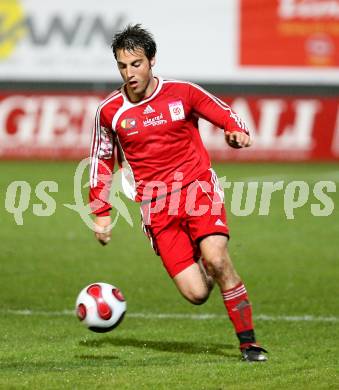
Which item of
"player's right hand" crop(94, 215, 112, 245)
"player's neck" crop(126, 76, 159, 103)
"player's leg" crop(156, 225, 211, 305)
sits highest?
"player's neck" crop(126, 76, 159, 103)

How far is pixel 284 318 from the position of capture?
10.1 meters

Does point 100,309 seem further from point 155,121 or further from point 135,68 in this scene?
point 135,68

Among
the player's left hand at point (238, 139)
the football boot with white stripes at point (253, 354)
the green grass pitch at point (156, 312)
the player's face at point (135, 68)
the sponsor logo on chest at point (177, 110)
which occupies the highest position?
the player's face at point (135, 68)

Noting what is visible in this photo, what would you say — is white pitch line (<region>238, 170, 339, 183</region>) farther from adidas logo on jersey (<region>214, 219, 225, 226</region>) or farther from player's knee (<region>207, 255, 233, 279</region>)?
player's knee (<region>207, 255, 233, 279</region>)

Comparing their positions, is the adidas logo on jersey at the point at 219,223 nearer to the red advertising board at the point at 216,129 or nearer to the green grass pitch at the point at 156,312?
the green grass pitch at the point at 156,312

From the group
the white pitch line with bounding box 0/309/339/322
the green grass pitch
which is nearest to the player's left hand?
the green grass pitch

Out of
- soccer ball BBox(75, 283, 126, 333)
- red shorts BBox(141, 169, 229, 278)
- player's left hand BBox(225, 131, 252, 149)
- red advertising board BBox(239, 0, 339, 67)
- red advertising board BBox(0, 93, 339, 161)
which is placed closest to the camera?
player's left hand BBox(225, 131, 252, 149)

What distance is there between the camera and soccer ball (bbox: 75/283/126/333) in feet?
26.1

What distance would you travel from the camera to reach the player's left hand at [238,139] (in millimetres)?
7840

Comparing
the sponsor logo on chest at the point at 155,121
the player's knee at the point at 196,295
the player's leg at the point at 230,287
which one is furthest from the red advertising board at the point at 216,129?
the player's leg at the point at 230,287

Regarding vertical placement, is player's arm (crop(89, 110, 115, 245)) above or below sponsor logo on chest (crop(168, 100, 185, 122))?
below

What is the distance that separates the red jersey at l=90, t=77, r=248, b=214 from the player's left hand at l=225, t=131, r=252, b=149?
32cm

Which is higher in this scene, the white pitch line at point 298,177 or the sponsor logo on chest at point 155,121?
the sponsor logo on chest at point 155,121

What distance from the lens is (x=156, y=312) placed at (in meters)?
10.4
